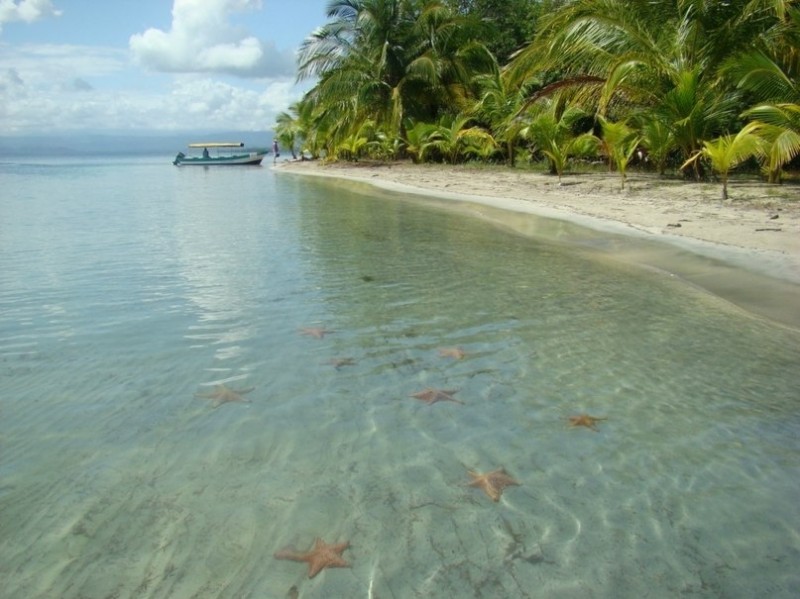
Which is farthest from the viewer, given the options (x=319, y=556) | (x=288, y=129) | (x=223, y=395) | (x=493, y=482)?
(x=288, y=129)

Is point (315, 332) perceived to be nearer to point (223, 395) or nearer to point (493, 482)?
point (223, 395)

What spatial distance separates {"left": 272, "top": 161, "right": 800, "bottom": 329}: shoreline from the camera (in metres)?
7.82

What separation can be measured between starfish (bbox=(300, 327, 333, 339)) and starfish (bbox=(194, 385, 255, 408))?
144 cm

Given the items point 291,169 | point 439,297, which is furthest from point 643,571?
point 291,169

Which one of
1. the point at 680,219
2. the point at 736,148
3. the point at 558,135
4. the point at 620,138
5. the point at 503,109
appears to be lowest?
the point at 680,219

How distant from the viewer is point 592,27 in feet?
55.6

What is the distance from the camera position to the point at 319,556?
2980mm

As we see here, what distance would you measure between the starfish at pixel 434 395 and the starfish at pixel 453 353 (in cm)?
81

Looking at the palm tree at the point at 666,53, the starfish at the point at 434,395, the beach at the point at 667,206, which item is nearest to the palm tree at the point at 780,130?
the beach at the point at 667,206

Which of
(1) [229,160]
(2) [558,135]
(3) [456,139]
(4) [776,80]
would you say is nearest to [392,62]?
(3) [456,139]

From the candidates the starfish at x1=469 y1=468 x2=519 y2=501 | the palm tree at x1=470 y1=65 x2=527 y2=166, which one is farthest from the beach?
the starfish at x1=469 y1=468 x2=519 y2=501

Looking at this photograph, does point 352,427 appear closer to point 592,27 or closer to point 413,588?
point 413,588

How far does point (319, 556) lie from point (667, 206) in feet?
42.2

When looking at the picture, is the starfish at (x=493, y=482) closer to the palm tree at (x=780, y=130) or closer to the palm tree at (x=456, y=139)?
the palm tree at (x=780, y=130)
